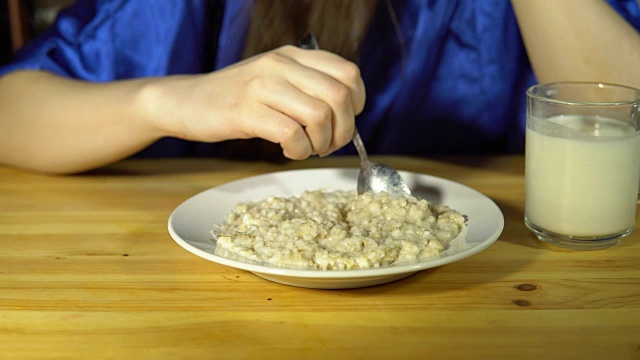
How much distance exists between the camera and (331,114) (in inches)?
36.3

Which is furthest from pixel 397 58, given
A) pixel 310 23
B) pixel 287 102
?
pixel 287 102

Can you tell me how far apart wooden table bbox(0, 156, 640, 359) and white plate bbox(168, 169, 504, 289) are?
1.3 inches

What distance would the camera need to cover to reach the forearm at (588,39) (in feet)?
3.97

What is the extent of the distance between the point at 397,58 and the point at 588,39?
1.39ft

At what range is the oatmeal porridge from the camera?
0.75 m

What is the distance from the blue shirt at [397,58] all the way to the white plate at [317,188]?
0.50m

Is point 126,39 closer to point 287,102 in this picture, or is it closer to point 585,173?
point 287,102

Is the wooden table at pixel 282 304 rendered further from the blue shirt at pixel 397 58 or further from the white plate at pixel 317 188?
the blue shirt at pixel 397 58

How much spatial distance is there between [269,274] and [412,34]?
35.9 inches

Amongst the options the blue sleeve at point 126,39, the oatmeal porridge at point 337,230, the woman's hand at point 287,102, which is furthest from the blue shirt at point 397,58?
the oatmeal porridge at point 337,230

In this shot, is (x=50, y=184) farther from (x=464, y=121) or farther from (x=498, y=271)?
(x=464, y=121)

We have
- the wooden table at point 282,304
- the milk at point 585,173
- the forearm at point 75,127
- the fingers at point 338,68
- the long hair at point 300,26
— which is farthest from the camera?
the long hair at point 300,26

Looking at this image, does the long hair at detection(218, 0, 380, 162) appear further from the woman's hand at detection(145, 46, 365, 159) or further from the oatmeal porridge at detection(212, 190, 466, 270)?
the oatmeal porridge at detection(212, 190, 466, 270)

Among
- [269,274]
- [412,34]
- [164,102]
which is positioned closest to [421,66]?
[412,34]
